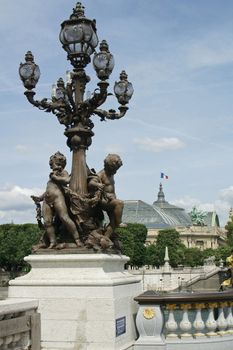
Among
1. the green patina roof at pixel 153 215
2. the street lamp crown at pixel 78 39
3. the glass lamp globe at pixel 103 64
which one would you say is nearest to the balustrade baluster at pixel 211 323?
the glass lamp globe at pixel 103 64

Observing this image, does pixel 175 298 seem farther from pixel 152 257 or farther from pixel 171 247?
pixel 171 247

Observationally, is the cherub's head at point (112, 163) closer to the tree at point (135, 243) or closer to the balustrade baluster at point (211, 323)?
the balustrade baluster at point (211, 323)

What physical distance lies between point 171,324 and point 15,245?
211 feet

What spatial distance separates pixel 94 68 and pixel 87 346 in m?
4.53

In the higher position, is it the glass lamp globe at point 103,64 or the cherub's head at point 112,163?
the glass lamp globe at point 103,64

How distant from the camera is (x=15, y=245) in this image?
71625 mm

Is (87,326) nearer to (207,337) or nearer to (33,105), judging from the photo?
(207,337)

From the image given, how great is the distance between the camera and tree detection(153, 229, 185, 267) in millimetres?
101062

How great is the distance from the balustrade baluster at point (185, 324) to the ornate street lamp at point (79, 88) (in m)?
2.41

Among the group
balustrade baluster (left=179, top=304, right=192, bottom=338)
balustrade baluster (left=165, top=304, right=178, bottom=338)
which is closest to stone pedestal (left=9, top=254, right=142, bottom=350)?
balustrade baluster (left=165, top=304, right=178, bottom=338)

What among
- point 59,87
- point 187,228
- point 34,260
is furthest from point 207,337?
point 187,228

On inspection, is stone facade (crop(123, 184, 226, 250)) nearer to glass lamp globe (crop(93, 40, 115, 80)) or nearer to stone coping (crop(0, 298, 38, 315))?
glass lamp globe (crop(93, 40, 115, 80))

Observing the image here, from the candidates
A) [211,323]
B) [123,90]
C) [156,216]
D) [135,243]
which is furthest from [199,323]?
[156,216]

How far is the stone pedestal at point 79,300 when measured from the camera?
838cm
